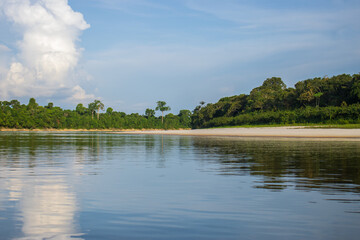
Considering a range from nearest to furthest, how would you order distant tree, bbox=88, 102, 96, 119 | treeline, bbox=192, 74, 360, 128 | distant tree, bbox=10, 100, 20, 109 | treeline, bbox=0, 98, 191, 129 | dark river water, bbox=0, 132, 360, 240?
dark river water, bbox=0, 132, 360, 240 < treeline, bbox=192, 74, 360, 128 < treeline, bbox=0, 98, 191, 129 < distant tree, bbox=10, 100, 20, 109 < distant tree, bbox=88, 102, 96, 119

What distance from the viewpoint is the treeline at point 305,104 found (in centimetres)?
7336

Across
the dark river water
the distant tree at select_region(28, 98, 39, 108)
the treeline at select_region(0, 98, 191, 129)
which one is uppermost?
the distant tree at select_region(28, 98, 39, 108)

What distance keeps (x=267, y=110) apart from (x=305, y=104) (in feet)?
39.5

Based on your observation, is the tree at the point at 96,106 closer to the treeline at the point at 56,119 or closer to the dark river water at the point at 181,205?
the treeline at the point at 56,119

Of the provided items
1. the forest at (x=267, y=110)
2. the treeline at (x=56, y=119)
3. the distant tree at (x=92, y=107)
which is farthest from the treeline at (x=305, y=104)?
the distant tree at (x=92, y=107)

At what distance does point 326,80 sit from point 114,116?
121467 millimetres

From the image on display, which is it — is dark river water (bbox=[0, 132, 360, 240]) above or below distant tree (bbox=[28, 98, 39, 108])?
below

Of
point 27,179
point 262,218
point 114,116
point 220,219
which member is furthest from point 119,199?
point 114,116

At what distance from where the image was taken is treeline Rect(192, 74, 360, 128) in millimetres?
73356

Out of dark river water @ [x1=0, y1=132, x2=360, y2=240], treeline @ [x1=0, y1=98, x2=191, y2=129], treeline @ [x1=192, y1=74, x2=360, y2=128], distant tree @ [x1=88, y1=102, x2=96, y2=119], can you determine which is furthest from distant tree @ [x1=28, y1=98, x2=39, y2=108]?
dark river water @ [x1=0, y1=132, x2=360, y2=240]

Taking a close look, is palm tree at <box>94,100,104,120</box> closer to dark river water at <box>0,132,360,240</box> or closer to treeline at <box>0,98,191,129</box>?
treeline at <box>0,98,191,129</box>

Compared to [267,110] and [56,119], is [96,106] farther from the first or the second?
[267,110]

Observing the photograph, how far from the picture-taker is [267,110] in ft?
325

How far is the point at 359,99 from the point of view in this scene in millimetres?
77688
